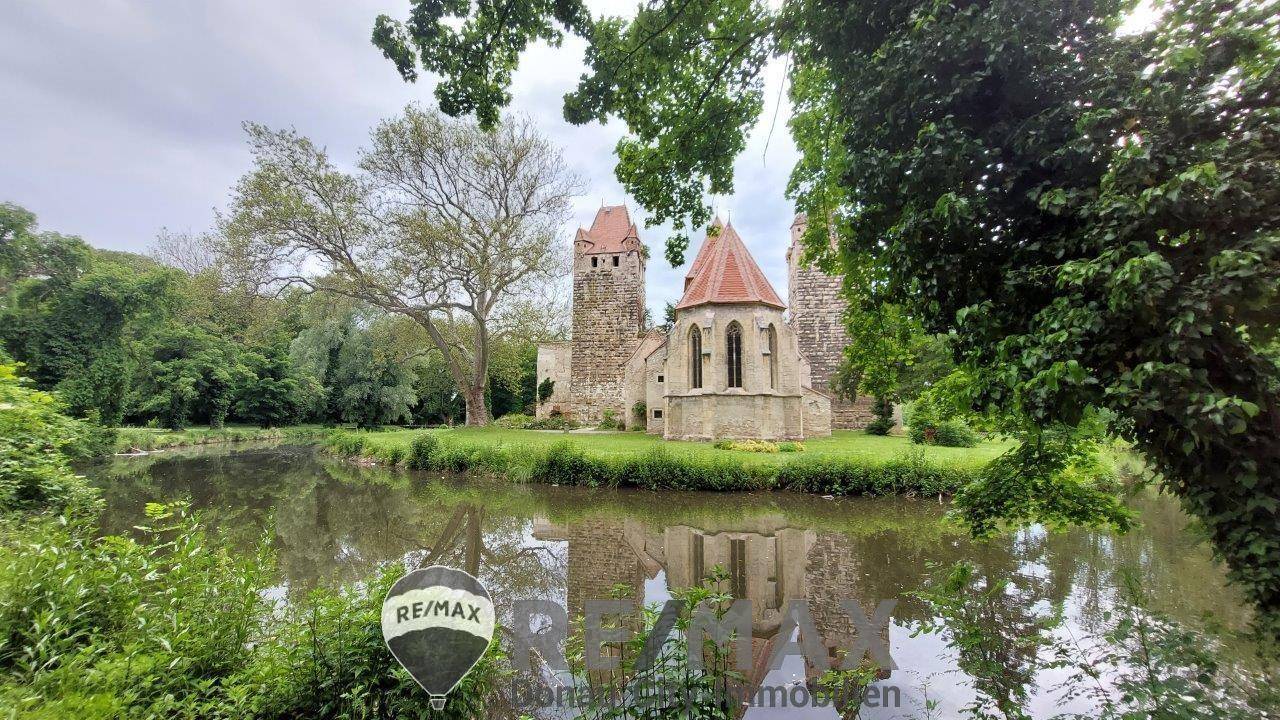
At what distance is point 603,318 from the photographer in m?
26.3

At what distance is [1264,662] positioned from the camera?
227 centimetres

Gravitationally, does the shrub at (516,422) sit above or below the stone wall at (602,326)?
below

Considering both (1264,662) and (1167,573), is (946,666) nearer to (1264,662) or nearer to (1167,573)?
(1264,662)

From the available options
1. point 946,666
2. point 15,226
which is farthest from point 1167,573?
point 15,226

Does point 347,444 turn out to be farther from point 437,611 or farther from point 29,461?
point 437,611

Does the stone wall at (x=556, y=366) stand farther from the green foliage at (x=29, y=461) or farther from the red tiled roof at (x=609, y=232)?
the green foliage at (x=29, y=461)

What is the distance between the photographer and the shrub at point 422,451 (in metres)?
17.5

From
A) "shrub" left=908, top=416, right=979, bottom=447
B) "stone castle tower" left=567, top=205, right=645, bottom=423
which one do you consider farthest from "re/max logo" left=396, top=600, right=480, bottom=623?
"stone castle tower" left=567, top=205, right=645, bottom=423

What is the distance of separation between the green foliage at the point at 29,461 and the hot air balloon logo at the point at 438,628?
5466mm

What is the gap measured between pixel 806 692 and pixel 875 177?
4.06 meters

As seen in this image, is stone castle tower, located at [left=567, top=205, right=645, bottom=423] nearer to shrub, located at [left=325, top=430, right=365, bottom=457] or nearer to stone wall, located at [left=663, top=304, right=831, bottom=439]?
stone wall, located at [left=663, top=304, right=831, bottom=439]

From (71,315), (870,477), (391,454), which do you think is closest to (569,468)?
(870,477)

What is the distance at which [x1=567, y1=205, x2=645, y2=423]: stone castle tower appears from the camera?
26.0 meters

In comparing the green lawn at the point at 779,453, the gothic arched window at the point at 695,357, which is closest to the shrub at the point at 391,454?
the green lawn at the point at 779,453
